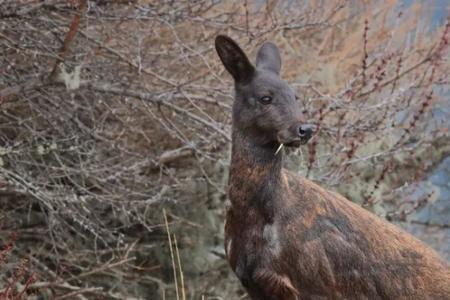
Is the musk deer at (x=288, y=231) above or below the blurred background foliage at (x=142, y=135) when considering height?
above

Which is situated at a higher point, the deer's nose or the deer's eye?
the deer's eye

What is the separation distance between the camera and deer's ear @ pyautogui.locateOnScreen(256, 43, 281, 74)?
3936 millimetres

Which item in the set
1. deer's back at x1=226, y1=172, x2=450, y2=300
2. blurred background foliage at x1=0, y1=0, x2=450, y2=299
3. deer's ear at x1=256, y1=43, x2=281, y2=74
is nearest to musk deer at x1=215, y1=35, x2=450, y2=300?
deer's back at x1=226, y1=172, x2=450, y2=300

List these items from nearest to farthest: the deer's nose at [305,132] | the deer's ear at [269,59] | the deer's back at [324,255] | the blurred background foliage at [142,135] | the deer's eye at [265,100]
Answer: the deer's nose at [305,132] < the deer's back at [324,255] < the deer's eye at [265,100] < the deer's ear at [269,59] < the blurred background foliage at [142,135]

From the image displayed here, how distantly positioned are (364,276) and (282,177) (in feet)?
1.84

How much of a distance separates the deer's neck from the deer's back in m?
0.05

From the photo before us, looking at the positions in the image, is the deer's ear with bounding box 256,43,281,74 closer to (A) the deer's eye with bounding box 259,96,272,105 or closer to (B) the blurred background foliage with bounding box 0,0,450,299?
(A) the deer's eye with bounding box 259,96,272,105

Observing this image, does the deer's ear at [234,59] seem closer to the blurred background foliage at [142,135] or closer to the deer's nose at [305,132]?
the deer's nose at [305,132]

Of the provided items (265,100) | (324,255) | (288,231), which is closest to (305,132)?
(265,100)

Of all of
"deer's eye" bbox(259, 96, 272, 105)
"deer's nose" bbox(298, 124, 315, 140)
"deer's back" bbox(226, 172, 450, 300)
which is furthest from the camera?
"deer's eye" bbox(259, 96, 272, 105)

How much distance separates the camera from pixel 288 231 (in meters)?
3.59

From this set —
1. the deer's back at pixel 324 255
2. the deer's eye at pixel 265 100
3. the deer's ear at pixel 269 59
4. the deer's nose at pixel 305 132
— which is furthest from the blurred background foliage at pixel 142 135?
the deer's nose at pixel 305 132

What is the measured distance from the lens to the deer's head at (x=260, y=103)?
11.7 feet

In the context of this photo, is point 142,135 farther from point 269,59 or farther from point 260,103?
point 260,103
